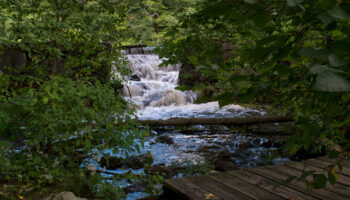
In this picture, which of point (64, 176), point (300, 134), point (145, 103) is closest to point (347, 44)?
point (300, 134)

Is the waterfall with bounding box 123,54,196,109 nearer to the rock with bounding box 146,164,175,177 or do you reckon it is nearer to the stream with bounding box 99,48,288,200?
the stream with bounding box 99,48,288,200

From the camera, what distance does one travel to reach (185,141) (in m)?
8.26

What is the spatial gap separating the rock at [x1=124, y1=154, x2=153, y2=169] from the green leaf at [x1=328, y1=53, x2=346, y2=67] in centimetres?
561

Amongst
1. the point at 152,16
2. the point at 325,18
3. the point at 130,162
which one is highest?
the point at 152,16

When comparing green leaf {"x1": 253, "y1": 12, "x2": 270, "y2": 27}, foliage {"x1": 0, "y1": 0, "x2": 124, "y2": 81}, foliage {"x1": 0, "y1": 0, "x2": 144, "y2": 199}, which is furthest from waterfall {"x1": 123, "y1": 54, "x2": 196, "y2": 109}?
green leaf {"x1": 253, "y1": 12, "x2": 270, "y2": 27}

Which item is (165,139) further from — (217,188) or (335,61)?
(335,61)

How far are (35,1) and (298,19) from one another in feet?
15.0

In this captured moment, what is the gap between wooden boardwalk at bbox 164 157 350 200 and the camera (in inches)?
125

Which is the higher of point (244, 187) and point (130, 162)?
point (244, 187)

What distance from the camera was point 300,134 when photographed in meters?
1.01

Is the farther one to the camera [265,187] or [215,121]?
[215,121]

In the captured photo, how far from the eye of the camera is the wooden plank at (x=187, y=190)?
3248mm

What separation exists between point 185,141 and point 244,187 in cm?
483

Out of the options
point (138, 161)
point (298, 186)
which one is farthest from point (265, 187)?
point (138, 161)
